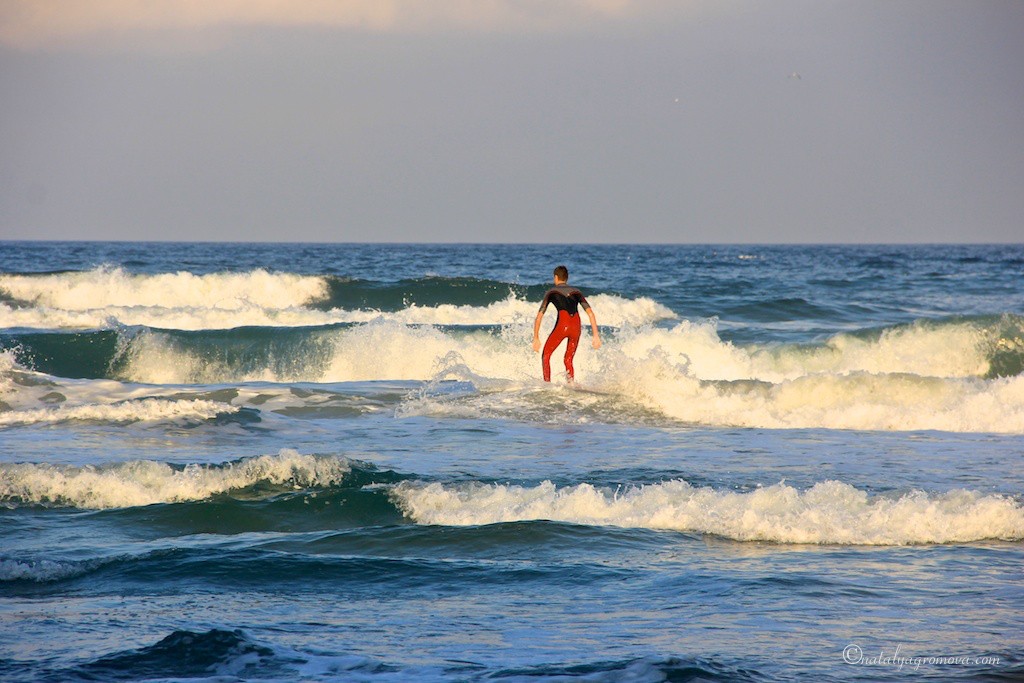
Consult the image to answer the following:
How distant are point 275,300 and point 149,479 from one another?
25.4 m

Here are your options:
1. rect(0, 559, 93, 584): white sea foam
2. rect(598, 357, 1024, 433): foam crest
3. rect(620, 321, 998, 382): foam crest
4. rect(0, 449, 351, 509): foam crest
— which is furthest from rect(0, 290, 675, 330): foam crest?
rect(0, 559, 93, 584): white sea foam

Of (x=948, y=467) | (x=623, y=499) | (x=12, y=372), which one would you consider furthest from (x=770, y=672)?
(x=12, y=372)

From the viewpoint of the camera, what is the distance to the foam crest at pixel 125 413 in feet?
40.6

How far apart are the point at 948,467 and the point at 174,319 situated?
64.0ft

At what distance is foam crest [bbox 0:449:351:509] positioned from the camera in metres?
8.70

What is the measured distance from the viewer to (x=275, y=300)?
3391 centimetres

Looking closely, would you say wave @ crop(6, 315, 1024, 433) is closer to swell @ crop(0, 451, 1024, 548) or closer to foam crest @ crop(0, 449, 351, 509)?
foam crest @ crop(0, 449, 351, 509)

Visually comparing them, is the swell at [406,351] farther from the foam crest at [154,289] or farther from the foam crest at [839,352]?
the foam crest at [154,289]

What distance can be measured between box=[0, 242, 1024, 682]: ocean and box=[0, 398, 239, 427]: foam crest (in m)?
0.05

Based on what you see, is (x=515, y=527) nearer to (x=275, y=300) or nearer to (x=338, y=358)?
(x=338, y=358)

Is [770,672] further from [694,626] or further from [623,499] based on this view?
[623,499]

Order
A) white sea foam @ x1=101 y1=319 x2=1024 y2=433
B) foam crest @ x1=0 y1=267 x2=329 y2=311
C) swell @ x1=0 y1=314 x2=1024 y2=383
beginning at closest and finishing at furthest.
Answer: white sea foam @ x1=101 y1=319 x2=1024 y2=433 < swell @ x1=0 y1=314 x2=1024 y2=383 < foam crest @ x1=0 y1=267 x2=329 y2=311

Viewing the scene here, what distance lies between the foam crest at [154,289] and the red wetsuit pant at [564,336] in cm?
1884

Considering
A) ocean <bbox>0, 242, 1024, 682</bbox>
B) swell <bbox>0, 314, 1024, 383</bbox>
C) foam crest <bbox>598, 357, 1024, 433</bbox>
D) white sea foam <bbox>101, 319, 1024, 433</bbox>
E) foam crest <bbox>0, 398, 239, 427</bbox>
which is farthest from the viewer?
swell <bbox>0, 314, 1024, 383</bbox>
